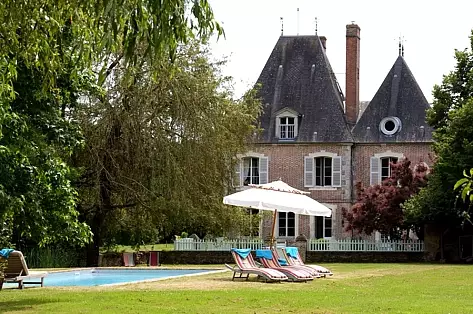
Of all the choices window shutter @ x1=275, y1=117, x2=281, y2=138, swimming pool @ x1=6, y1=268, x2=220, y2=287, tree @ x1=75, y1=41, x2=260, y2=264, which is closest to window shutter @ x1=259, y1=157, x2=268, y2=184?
window shutter @ x1=275, y1=117, x2=281, y2=138

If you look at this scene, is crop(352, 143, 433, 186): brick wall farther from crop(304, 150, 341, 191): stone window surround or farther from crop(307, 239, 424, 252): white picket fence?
crop(307, 239, 424, 252): white picket fence

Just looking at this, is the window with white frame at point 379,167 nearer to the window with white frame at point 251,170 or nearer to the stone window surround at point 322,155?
the stone window surround at point 322,155

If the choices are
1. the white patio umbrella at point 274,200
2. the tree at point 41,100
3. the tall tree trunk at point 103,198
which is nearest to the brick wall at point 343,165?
the tall tree trunk at point 103,198

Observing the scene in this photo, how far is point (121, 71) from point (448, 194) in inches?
480

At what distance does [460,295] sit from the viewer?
15.7m

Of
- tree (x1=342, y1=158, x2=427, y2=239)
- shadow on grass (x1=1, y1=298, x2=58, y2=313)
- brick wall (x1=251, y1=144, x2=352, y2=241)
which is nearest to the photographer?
shadow on grass (x1=1, y1=298, x2=58, y2=313)

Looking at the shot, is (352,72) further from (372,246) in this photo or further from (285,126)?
(372,246)

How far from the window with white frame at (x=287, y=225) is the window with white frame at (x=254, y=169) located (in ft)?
6.03

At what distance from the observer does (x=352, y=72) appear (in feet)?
142

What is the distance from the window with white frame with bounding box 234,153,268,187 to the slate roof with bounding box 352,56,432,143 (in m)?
4.33

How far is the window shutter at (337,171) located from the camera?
43.4 metres

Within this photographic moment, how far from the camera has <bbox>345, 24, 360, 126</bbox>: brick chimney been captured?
4312 cm

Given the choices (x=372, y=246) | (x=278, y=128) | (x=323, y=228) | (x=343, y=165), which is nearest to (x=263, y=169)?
(x=278, y=128)

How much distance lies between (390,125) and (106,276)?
866 inches
